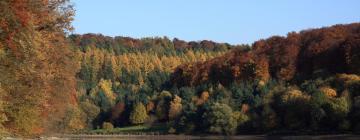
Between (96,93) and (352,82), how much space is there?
9241cm

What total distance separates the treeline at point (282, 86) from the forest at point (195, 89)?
0.79ft

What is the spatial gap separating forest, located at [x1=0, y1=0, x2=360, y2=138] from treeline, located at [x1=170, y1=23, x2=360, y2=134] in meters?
0.24

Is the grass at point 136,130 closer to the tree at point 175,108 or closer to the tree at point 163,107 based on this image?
the tree at point 163,107

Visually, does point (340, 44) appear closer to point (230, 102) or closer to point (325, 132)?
point (230, 102)

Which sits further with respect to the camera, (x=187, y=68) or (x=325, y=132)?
(x=187, y=68)

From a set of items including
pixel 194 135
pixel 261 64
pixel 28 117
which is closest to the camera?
pixel 28 117

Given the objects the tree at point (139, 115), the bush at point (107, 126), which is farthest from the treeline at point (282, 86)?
the bush at point (107, 126)

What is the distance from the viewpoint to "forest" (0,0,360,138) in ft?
93.1

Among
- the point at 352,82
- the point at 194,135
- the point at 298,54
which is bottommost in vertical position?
the point at 194,135

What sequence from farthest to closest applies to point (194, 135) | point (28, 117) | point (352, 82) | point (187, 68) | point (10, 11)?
point (187, 68) < point (194, 135) < point (352, 82) < point (28, 117) < point (10, 11)

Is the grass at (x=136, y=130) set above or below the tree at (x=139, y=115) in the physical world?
below

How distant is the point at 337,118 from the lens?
9944 centimetres

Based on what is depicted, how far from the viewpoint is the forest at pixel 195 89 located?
2838 centimetres

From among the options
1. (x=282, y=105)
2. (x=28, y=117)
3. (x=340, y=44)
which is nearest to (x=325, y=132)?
(x=282, y=105)
